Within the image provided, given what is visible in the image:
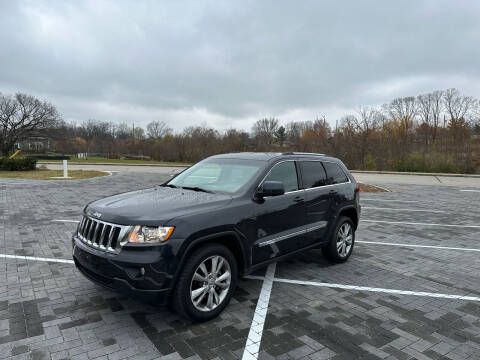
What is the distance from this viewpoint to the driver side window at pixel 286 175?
13.9 ft

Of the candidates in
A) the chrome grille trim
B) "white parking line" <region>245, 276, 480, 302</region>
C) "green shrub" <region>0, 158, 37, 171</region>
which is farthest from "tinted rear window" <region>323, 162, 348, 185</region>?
"green shrub" <region>0, 158, 37, 171</region>

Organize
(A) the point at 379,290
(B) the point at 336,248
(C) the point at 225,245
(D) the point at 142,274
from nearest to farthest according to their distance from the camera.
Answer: (D) the point at 142,274, (C) the point at 225,245, (A) the point at 379,290, (B) the point at 336,248

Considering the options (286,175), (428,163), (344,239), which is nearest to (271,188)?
(286,175)

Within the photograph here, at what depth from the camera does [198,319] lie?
3240 mm

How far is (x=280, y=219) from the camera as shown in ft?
13.2

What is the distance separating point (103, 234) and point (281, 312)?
2.08m

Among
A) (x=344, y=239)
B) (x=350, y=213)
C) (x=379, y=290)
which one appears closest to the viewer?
(x=379, y=290)

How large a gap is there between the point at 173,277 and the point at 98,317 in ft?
3.57

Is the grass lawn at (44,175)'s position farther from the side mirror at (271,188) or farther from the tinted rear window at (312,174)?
the side mirror at (271,188)

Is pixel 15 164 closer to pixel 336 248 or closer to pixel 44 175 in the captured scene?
pixel 44 175

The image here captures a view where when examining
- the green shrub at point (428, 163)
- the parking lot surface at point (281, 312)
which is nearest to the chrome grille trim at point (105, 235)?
the parking lot surface at point (281, 312)

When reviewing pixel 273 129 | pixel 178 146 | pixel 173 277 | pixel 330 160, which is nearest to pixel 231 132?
pixel 178 146

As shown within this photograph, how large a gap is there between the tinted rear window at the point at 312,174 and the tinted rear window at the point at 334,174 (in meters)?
0.13

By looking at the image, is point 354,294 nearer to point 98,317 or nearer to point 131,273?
point 131,273
